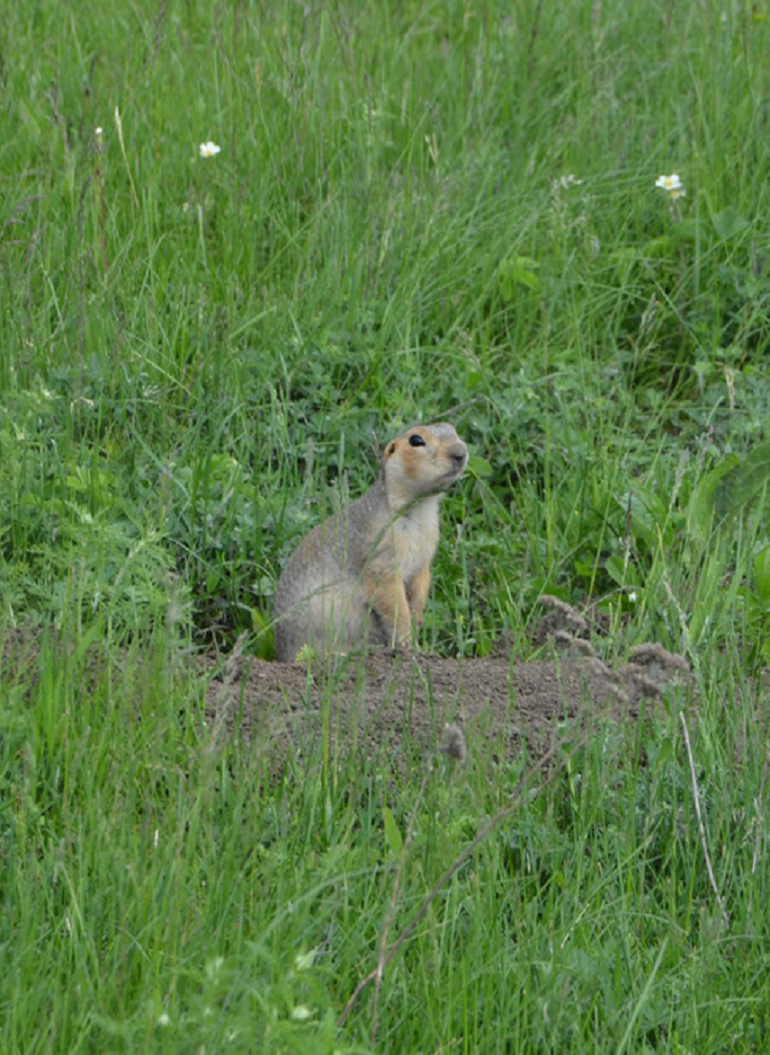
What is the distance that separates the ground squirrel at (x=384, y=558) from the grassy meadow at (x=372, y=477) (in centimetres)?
15

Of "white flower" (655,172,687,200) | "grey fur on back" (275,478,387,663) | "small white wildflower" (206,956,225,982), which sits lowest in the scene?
"grey fur on back" (275,478,387,663)

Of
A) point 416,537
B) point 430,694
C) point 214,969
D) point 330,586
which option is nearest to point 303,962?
point 214,969

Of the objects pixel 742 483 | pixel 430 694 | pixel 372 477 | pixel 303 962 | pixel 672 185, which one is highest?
pixel 672 185

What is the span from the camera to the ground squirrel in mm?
4426

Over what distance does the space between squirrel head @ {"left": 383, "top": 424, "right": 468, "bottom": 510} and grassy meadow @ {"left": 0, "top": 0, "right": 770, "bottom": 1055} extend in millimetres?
253

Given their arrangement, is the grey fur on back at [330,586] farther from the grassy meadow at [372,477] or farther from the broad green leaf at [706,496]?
the broad green leaf at [706,496]

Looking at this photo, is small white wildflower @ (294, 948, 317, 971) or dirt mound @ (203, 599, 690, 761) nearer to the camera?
small white wildflower @ (294, 948, 317, 971)

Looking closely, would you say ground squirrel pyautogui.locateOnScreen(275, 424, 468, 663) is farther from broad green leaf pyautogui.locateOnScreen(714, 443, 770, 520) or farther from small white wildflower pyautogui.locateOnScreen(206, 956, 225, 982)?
small white wildflower pyautogui.locateOnScreen(206, 956, 225, 982)

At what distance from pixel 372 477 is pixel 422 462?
2.26 ft

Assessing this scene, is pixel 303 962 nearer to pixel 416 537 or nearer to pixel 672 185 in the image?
pixel 416 537

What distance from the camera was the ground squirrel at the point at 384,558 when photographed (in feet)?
14.5

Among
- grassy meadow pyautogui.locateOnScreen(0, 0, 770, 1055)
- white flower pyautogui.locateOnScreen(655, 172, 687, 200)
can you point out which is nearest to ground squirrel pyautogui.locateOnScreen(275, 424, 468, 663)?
grassy meadow pyautogui.locateOnScreen(0, 0, 770, 1055)

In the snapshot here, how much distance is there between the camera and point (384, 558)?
4645 mm

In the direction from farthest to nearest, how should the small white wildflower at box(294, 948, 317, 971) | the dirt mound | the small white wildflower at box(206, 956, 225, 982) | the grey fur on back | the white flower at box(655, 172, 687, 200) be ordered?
the white flower at box(655, 172, 687, 200)
the grey fur on back
the dirt mound
the small white wildflower at box(294, 948, 317, 971)
the small white wildflower at box(206, 956, 225, 982)
